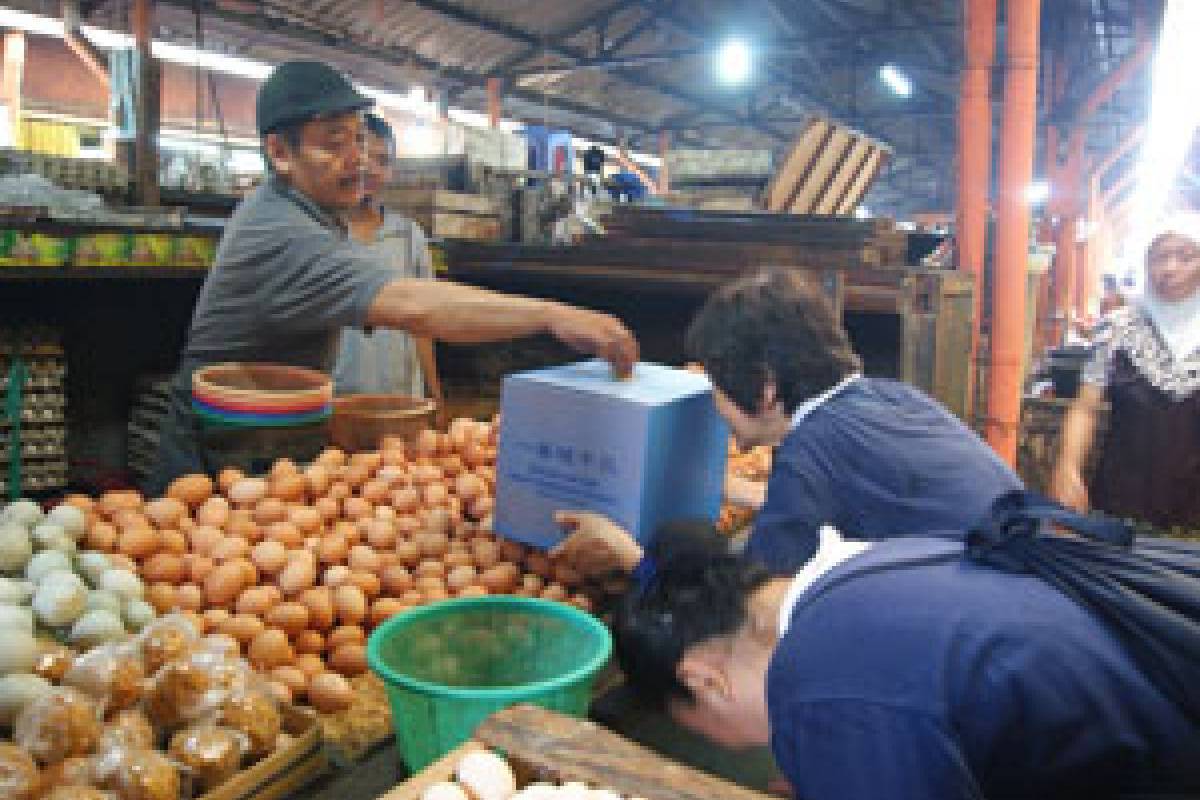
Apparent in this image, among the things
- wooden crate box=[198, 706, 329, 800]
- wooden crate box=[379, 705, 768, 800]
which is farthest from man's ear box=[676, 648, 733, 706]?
wooden crate box=[198, 706, 329, 800]

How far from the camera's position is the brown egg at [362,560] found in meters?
2.06

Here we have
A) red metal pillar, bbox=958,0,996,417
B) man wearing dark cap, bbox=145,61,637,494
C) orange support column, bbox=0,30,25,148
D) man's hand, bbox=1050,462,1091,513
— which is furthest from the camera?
orange support column, bbox=0,30,25,148

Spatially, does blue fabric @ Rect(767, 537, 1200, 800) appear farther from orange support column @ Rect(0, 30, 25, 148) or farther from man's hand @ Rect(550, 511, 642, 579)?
orange support column @ Rect(0, 30, 25, 148)

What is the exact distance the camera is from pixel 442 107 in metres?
13.9

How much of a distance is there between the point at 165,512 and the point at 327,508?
38 centimetres

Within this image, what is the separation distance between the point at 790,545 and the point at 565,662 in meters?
0.62

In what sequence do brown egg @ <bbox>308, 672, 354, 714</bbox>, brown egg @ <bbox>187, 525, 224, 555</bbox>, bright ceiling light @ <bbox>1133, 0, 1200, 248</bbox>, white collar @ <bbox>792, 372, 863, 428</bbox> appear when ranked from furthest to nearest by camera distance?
bright ceiling light @ <bbox>1133, 0, 1200, 248</bbox>, white collar @ <bbox>792, 372, 863, 428</bbox>, brown egg @ <bbox>187, 525, 224, 555</bbox>, brown egg @ <bbox>308, 672, 354, 714</bbox>

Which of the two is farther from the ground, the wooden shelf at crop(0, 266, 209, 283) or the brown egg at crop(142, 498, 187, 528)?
the wooden shelf at crop(0, 266, 209, 283)

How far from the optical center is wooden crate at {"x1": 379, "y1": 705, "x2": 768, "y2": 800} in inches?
50.6

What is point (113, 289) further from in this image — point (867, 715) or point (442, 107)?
point (442, 107)

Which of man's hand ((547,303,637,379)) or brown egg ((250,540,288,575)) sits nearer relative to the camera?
brown egg ((250,540,288,575))

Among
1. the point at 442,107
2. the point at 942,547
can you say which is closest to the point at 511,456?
the point at 942,547

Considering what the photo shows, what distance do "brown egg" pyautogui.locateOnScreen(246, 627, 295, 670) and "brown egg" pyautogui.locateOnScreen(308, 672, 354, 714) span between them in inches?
3.6

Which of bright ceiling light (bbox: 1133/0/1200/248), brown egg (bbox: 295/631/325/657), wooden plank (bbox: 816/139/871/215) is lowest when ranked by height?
brown egg (bbox: 295/631/325/657)
